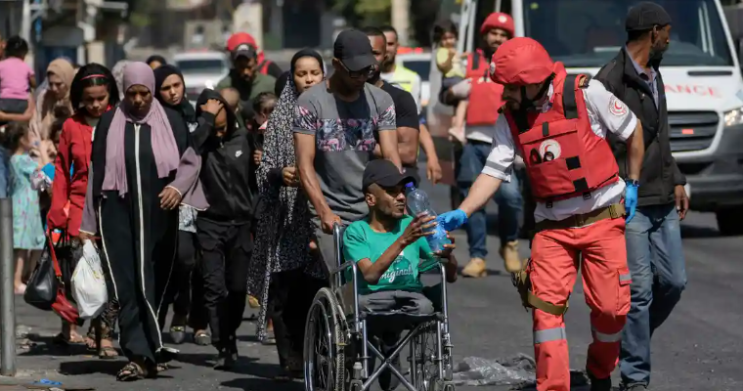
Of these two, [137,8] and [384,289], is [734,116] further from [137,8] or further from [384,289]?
[137,8]

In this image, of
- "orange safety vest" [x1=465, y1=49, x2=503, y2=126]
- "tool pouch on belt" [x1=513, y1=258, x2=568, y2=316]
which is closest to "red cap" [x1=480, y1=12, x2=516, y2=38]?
"orange safety vest" [x1=465, y1=49, x2=503, y2=126]

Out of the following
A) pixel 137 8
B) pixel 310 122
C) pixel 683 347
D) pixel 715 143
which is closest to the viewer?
pixel 310 122

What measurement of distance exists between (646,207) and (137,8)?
9147 centimetres

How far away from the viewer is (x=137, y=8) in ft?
320

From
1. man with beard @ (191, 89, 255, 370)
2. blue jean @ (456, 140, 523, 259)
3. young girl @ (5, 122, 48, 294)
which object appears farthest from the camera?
blue jean @ (456, 140, 523, 259)

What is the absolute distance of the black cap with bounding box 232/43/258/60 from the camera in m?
12.0

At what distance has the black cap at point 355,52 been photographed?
25.3 ft

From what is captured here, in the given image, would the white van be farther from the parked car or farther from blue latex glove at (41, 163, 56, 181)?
the parked car

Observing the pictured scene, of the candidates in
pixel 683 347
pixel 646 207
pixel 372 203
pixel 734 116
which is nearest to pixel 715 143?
pixel 734 116

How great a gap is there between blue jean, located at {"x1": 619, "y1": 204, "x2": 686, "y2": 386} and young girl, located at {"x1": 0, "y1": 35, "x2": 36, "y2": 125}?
27.6 ft

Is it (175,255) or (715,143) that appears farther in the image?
(715,143)

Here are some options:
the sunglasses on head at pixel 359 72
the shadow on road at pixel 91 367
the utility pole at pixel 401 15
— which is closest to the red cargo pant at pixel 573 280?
the sunglasses on head at pixel 359 72

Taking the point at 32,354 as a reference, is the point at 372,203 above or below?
above

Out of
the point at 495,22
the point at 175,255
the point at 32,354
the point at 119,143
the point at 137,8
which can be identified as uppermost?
the point at 137,8
